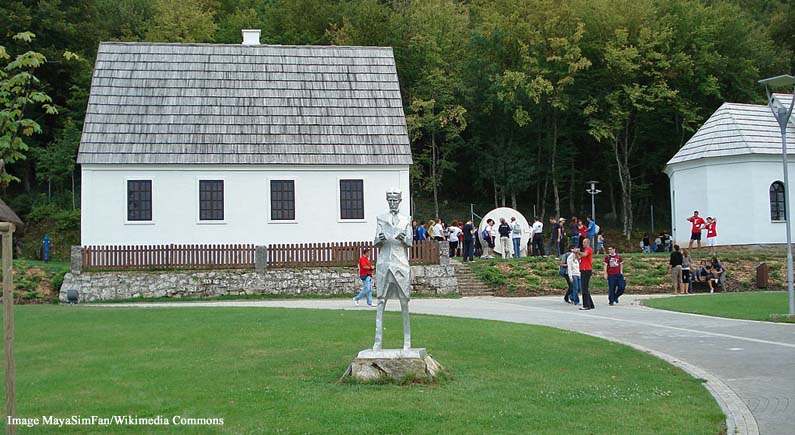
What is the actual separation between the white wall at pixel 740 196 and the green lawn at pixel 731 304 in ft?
36.4

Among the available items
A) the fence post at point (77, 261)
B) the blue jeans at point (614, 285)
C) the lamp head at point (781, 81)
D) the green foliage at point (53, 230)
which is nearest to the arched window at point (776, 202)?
the blue jeans at point (614, 285)

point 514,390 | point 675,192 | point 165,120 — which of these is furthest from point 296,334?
point 675,192

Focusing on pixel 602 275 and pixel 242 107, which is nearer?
pixel 602 275

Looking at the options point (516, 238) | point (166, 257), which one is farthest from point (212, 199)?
point (516, 238)

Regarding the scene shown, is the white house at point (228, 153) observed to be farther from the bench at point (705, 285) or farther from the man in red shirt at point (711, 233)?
the man in red shirt at point (711, 233)

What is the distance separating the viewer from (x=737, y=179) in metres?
40.1

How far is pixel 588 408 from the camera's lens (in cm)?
1055

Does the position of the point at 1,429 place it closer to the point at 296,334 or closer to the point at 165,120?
the point at 296,334

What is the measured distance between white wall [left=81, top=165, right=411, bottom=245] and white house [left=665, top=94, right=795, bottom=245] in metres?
15.1

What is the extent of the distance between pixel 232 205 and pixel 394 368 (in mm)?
24434

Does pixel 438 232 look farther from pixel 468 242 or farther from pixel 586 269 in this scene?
pixel 586 269

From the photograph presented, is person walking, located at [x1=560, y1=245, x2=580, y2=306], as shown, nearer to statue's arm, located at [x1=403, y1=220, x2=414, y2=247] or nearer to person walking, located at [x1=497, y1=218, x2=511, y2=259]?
person walking, located at [x1=497, y1=218, x2=511, y2=259]

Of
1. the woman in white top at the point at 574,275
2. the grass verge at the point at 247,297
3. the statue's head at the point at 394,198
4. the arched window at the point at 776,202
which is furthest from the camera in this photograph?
the arched window at the point at 776,202

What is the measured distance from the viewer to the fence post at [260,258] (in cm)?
3173
